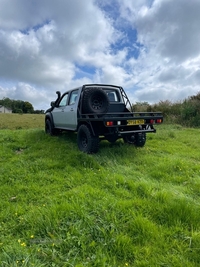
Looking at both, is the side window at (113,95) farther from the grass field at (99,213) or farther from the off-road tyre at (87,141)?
the grass field at (99,213)

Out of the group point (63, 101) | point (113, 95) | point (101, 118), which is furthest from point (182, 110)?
point (101, 118)

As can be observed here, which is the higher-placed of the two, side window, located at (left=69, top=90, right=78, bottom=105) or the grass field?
side window, located at (left=69, top=90, right=78, bottom=105)

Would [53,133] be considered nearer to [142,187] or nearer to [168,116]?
[142,187]

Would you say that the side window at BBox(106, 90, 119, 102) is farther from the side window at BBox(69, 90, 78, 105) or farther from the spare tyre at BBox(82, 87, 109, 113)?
the side window at BBox(69, 90, 78, 105)

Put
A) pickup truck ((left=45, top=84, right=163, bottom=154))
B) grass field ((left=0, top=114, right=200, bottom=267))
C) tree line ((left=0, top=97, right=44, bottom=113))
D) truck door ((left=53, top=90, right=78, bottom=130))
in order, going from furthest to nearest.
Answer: tree line ((left=0, top=97, right=44, bottom=113)), truck door ((left=53, top=90, right=78, bottom=130)), pickup truck ((left=45, top=84, right=163, bottom=154)), grass field ((left=0, top=114, right=200, bottom=267))

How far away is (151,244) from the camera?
1.98 m

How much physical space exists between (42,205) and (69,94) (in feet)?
Answer: 14.0

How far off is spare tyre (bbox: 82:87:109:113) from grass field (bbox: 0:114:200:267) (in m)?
1.43

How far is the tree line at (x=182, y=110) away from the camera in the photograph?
11.6 metres

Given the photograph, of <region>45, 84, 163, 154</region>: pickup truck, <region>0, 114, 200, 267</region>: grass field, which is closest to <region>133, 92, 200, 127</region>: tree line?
<region>45, 84, 163, 154</region>: pickup truck

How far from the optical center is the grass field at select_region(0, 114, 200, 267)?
1857 millimetres

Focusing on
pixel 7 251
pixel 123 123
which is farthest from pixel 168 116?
pixel 7 251

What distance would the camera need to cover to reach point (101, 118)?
4375 mm

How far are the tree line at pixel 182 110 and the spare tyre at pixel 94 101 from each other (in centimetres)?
804
